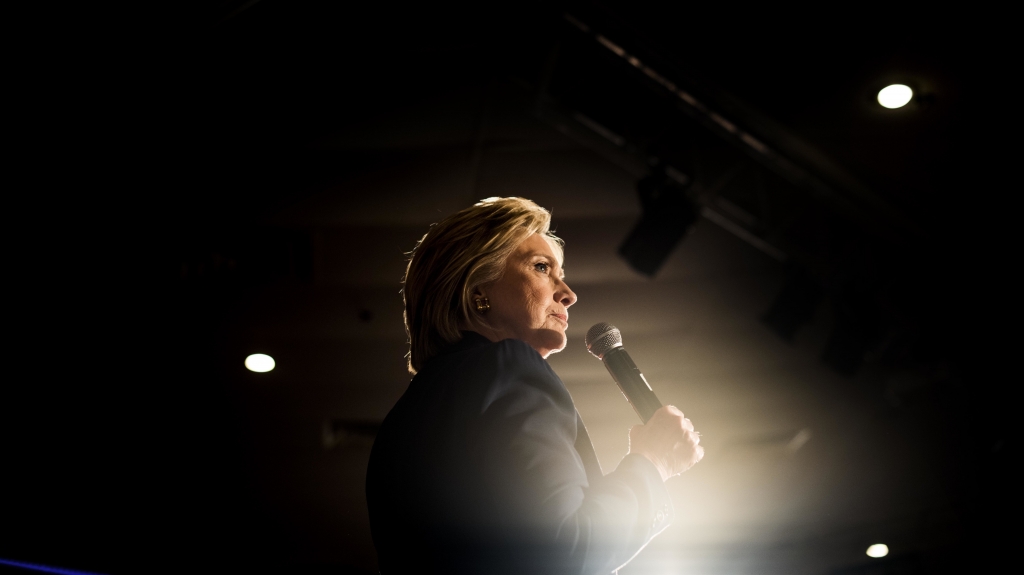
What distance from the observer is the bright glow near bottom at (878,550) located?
616cm

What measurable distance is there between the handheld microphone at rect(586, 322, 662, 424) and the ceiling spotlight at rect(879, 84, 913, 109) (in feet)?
7.84

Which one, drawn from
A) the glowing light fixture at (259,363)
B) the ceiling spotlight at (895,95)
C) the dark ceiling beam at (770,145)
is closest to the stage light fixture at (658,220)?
the dark ceiling beam at (770,145)

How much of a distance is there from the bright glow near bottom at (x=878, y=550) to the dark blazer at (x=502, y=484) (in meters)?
6.17

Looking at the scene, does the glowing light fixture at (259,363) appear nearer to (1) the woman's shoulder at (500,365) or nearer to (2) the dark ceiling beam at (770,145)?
(2) the dark ceiling beam at (770,145)

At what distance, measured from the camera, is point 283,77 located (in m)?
3.37

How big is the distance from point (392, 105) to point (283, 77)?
545mm

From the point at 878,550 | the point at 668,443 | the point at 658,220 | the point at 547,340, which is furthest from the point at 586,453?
the point at 878,550

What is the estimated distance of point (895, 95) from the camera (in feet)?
10.2

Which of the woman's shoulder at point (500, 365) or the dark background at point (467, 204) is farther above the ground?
the dark background at point (467, 204)

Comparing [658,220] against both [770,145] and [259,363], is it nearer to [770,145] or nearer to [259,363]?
[770,145]

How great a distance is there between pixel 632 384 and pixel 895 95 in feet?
8.40

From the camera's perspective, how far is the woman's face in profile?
1.28 m

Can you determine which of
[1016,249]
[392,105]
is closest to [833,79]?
[1016,249]

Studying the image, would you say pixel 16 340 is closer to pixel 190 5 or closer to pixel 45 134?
pixel 45 134
